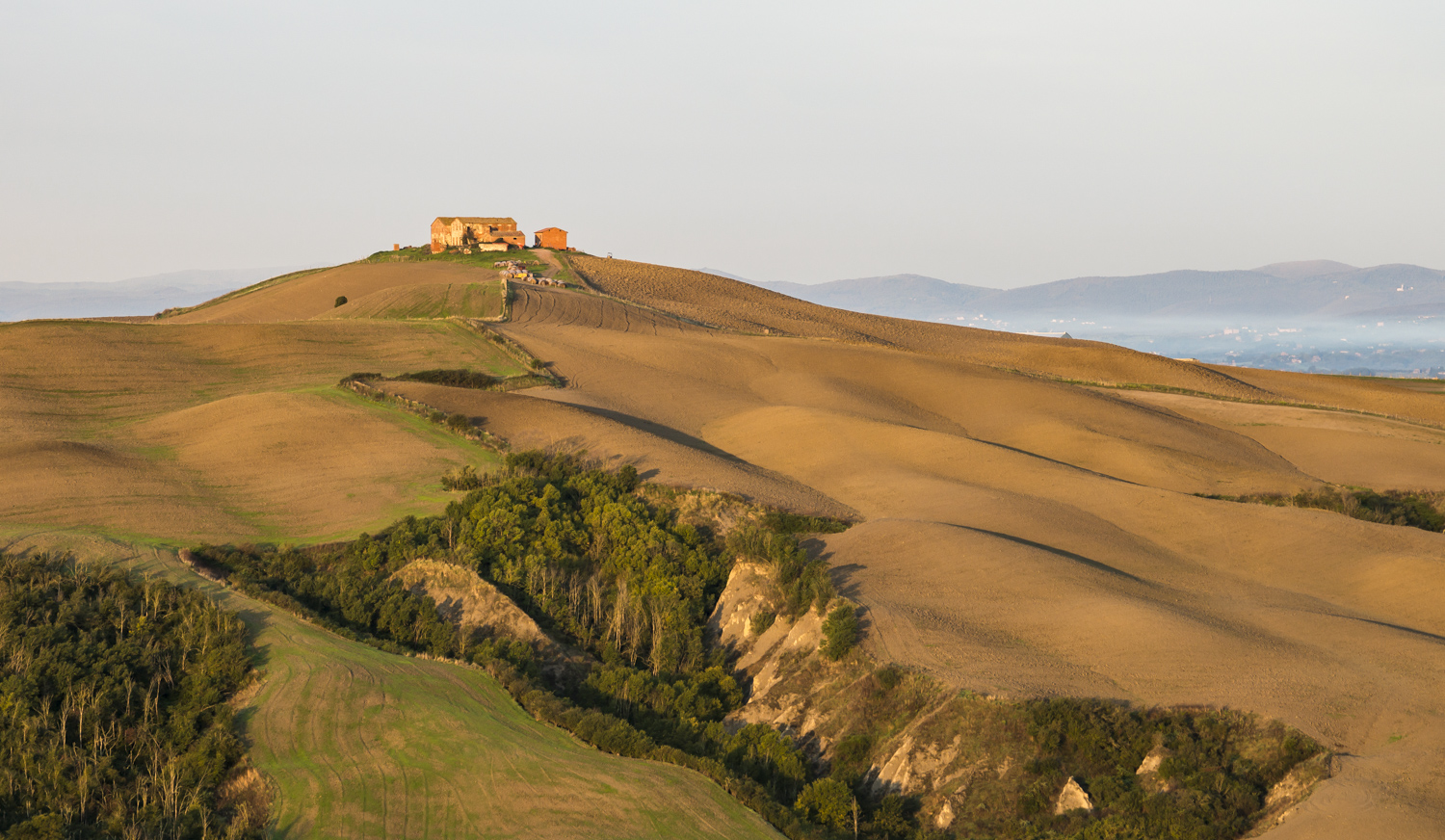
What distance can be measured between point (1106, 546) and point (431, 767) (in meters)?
17.0

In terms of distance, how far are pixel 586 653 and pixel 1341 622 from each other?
1495cm

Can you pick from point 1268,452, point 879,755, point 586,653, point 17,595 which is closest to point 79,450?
point 17,595

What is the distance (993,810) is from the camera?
14.5m

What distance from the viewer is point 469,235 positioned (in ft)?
324

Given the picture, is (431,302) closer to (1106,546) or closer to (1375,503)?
(1106,546)

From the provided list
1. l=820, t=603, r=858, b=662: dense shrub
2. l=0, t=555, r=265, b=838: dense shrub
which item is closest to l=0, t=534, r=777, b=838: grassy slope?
l=0, t=555, r=265, b=838: dense shrub

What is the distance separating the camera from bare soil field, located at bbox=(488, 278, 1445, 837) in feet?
51.5

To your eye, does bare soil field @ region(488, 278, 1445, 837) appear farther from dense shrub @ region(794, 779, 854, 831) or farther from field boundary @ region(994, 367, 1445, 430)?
dense shrub @ region(794, 779, 854, 831)

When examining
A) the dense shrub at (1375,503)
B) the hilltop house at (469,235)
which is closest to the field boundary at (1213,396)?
the dense shrub at (1375,503)

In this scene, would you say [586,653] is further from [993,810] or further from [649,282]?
[649,282]

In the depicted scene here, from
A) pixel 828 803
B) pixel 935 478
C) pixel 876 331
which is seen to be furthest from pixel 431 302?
pixel 828 803

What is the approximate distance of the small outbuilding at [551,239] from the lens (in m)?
108

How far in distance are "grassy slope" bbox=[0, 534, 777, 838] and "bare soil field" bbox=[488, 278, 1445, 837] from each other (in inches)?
232

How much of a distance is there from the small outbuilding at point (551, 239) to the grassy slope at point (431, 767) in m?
94.9
